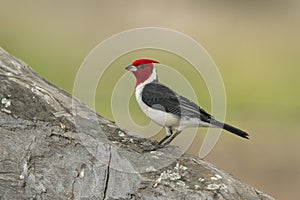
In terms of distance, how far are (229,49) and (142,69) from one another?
2241 centimetres

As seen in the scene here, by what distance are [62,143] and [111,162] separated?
509mm

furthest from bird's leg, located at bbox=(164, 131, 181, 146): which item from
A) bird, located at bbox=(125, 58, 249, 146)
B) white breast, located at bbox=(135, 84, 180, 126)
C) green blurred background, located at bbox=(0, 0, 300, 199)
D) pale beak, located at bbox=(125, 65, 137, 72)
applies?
green blurred background, located at bbox=(0, 0, 300, 199)

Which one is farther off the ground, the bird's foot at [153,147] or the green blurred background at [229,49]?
the green blurred background at [229,49]

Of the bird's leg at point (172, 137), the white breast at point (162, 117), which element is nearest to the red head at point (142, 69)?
the white breast at point (162, 117)

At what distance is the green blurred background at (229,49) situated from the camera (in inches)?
986

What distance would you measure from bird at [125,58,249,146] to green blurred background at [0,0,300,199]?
1197 centimetres

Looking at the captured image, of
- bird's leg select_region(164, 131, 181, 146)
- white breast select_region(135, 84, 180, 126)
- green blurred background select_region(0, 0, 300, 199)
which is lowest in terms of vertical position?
bird's leg select_region(164, 131, 181, 146)

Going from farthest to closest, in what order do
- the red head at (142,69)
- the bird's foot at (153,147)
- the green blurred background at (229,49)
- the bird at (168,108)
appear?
the green blurred background at (229,49) → the red head at (142,69) → the bird at (168,108) → the bird's foot at (153,147)

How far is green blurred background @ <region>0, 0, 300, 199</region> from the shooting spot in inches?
986

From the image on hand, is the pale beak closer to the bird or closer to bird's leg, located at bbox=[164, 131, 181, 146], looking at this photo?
the bird

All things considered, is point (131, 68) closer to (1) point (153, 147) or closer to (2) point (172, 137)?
(2) point (172, 137)

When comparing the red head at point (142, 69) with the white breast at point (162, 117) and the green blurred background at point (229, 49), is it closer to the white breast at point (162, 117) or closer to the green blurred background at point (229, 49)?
the white breast at point (162, 117)

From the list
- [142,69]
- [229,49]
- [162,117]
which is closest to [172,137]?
[162,117]

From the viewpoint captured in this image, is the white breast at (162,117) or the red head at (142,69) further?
the red head at (142,69)
